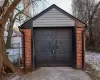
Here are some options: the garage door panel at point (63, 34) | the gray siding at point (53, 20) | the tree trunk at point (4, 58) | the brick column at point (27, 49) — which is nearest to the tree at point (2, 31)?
the tree trunk at point (4, 58)

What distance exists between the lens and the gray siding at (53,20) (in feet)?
45.3

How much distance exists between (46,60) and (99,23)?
55.8 feet

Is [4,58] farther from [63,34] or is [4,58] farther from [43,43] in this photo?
[63,34]

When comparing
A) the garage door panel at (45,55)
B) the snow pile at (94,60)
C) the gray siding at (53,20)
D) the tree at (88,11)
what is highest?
the tree at (88,11)

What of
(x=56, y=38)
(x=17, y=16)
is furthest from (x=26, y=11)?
(x=56, y=38)

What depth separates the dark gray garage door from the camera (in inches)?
572

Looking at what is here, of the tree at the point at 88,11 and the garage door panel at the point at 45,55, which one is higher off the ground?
the tree at the point at 88,11

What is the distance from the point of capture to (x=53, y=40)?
1462cm

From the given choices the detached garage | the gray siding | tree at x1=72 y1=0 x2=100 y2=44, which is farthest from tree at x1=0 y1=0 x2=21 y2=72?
tree at x1=72 y1=0 x2=100 y2=44

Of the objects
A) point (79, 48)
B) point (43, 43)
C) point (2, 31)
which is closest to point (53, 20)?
point (43, 43)

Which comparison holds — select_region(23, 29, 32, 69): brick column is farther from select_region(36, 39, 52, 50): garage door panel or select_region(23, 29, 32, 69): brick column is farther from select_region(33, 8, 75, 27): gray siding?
select_region(36, 39, 52, 50): garage door panel

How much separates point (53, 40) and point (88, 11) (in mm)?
18916

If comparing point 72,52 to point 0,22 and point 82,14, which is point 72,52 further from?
point 82,14

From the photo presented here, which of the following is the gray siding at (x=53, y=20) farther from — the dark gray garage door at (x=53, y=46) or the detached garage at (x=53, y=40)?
the dark gray garage door at (x=53, y=46)
